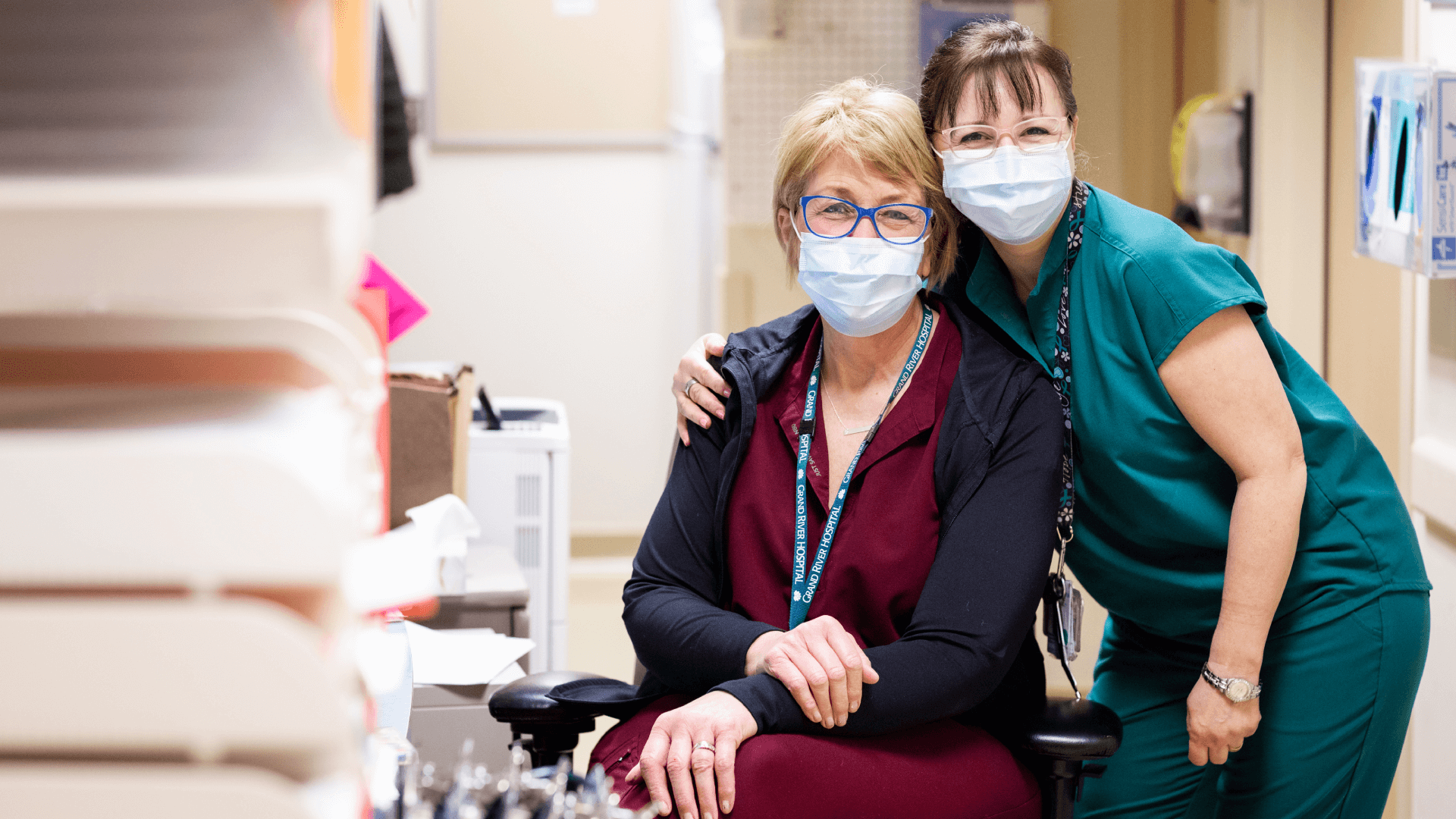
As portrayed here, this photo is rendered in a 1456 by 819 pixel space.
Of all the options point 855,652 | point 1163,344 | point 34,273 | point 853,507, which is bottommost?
point 855,652

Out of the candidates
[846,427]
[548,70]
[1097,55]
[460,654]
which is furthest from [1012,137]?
[548,70]

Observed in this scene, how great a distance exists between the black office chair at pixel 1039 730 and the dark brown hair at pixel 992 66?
744 millimetres

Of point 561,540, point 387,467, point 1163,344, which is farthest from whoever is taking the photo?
point 561,540

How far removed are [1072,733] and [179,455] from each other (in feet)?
3.93

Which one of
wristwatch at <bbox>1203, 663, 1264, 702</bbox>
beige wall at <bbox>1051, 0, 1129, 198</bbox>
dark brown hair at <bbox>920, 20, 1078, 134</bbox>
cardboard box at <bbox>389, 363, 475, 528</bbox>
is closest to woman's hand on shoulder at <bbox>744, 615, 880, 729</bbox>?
wristwatch at <bbox>1203, 663, 1264, 702</bbox>

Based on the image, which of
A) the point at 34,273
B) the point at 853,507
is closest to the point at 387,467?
the point at 853,507

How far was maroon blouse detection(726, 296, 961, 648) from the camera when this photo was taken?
4.70ft

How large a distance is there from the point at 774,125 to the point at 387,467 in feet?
4.06

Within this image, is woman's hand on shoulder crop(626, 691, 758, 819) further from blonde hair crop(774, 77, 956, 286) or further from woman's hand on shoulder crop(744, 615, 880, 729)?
blonde hair crop(774, 77, 956, 286)

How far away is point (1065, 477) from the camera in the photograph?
149 cm

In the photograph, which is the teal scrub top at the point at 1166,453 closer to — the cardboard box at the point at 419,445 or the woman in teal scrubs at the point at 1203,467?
the woman in teal scrubs at the point at 1203,467

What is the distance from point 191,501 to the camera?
39 cm

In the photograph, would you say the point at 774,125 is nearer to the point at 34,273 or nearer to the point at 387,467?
the point at 387,467

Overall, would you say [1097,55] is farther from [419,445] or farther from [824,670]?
[824,670]
